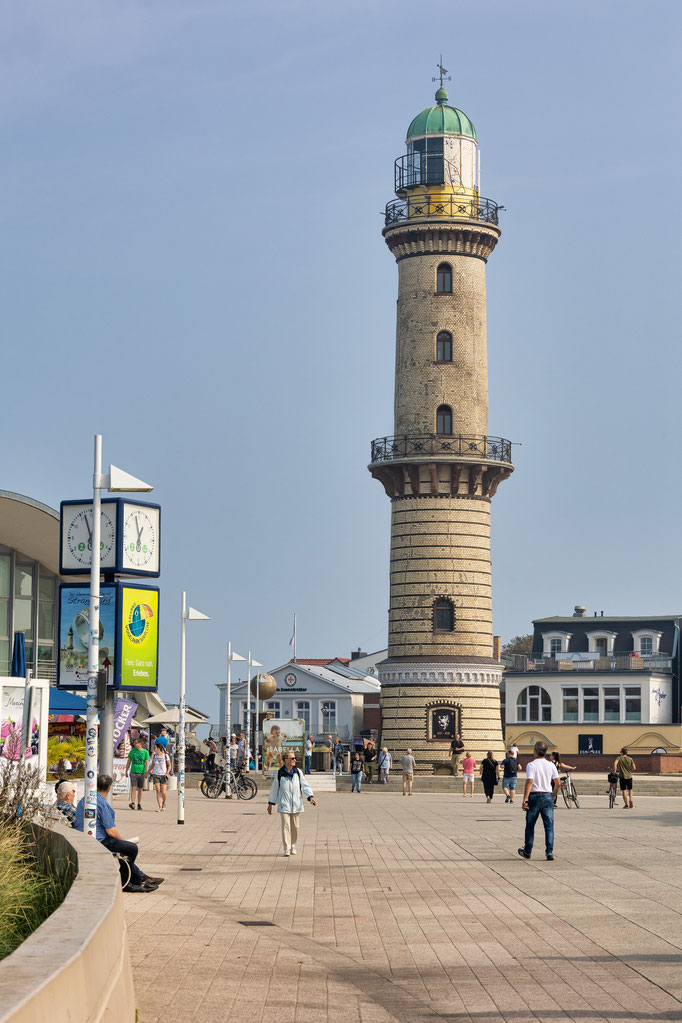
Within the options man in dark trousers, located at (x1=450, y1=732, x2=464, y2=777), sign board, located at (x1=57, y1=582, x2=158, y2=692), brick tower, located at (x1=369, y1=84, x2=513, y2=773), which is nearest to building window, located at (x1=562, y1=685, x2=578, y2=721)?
brick tower, located at (x1=369, y1=84, x2=513, y2=773)

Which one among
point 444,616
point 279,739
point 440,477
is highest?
point 440,477

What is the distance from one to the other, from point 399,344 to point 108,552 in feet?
110

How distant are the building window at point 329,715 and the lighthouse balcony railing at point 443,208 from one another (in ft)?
137

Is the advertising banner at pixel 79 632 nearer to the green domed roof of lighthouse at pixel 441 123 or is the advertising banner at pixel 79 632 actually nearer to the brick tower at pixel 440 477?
the brick tower at pixel 440 477

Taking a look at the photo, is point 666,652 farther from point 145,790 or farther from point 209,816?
point 209,816

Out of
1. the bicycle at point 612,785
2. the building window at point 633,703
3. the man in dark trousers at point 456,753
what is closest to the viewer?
the bicycle at point 612,785

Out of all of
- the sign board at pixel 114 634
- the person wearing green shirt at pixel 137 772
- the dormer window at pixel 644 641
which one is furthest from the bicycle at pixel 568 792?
the dormer window at pixel 644 641

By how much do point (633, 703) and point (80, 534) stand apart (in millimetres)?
55001

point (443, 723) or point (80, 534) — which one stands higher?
point (80, 534)

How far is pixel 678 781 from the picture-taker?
56375 mm

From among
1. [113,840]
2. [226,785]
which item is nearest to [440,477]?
[226,785]

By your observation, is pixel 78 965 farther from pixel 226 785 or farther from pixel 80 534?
pixel 226 785

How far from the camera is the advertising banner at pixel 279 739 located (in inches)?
2028

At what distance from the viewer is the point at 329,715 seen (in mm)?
96438
